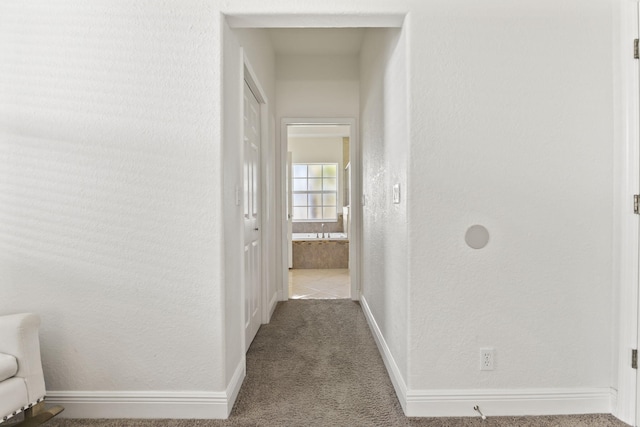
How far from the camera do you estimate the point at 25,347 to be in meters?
1.70

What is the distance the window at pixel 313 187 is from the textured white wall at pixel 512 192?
19.2 ft

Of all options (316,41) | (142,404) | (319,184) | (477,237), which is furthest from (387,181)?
(319,184)

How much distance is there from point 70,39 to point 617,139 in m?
2.77


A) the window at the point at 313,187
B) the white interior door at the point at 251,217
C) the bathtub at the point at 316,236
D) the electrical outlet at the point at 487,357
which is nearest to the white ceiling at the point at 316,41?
the white interior door at the point at 251,217

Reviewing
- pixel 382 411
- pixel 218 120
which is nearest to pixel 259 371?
pixel 382 411

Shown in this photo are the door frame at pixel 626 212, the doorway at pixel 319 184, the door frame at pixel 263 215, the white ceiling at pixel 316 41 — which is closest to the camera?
the door frame at pixel 626 212

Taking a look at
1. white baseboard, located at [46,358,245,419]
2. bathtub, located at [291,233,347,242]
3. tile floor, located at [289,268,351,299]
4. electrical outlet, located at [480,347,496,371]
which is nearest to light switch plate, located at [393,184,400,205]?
electrical outlet, located at [480,347,496,371]

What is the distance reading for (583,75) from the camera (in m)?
1.91

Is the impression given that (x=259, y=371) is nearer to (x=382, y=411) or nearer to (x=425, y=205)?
(x=382, y=411)

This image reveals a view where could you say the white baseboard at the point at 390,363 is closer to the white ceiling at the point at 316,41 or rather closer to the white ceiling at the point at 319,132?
the white ceiling at the point at 316,41

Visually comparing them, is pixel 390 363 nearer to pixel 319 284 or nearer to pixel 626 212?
pixel 626 212

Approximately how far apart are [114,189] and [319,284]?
3.69m

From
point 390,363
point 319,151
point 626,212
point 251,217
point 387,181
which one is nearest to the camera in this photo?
point 626,212

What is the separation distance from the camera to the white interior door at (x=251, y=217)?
284 cm
